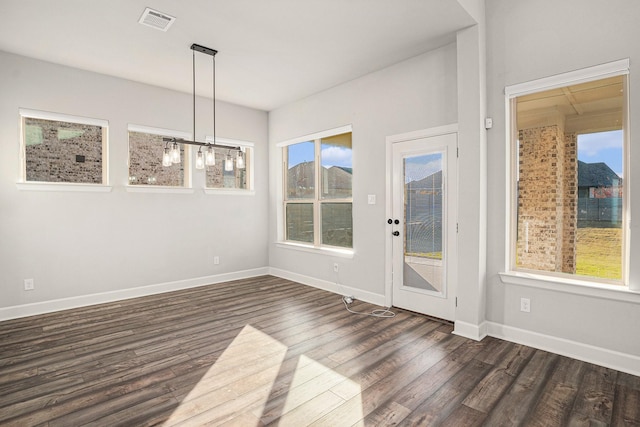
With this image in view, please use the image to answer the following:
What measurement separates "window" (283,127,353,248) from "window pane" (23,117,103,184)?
281cm

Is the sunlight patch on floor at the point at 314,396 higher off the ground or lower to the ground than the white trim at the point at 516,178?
lower

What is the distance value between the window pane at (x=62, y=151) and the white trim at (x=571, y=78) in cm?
491

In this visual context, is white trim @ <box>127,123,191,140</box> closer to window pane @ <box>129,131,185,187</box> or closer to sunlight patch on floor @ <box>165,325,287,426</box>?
window pane @ <box>129,131,185,187</box>

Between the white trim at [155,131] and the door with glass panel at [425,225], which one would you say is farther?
the white trim at [155,131]

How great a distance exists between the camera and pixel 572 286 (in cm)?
279

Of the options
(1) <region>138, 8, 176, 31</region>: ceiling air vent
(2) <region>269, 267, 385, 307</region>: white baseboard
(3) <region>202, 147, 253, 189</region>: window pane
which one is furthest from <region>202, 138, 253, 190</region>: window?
(1) <region>138, 8, 176, 31</region>: ceiling air vent

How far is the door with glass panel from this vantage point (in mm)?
3598

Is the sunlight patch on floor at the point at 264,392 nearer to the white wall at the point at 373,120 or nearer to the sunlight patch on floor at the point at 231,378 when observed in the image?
the sunlight patch on floor at the point at 231,378

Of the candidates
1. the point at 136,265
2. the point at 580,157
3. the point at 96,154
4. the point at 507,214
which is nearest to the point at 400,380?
the point at 507,214

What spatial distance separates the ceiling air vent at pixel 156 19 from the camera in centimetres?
297

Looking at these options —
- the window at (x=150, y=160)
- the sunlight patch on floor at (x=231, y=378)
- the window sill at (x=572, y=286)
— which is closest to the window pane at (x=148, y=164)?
the window at (x=150, y=160)

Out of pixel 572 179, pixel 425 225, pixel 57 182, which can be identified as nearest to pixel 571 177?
pixel 572 179

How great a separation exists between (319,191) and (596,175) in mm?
3439

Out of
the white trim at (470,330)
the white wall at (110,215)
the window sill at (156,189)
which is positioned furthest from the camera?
the window sill at (156,189)
